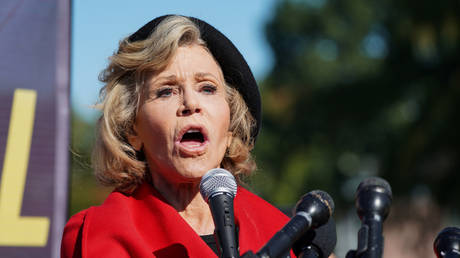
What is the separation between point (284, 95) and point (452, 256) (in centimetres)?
2973

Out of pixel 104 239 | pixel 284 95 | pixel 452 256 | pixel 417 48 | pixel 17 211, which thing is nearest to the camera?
pixel 452 256

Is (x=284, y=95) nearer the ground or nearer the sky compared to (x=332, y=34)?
nearer the ground

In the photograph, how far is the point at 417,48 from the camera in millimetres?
17531

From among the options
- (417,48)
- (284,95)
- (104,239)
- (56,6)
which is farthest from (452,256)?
(284,95)

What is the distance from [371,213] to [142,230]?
0.94 m

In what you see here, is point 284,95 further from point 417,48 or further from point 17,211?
point 17,211

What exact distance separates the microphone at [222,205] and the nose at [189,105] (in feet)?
1.51

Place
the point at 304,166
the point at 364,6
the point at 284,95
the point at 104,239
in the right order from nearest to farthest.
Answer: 1. the point at 104,239
2. the point at 304,166
3. the point at 284,95
4. the point at 364,6

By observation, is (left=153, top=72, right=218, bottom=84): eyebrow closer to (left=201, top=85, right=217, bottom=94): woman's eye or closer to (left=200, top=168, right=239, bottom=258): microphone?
(left=201, top=85, right=217, bottom=94): woman's eye

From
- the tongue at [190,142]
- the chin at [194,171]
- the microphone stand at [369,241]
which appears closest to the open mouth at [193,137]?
the tongue at [190,142]

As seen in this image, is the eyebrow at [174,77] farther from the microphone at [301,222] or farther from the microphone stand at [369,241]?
the microphone stand at [369,241]

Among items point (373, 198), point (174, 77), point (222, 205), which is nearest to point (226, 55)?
point (174, 77)

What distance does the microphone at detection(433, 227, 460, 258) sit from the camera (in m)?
2.00

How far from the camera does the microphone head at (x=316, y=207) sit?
1995 mm
